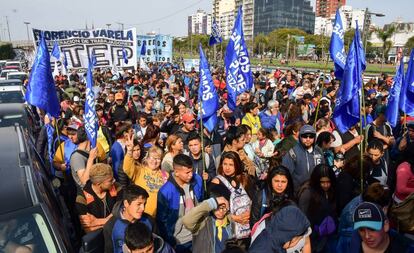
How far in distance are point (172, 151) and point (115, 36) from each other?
499 inches

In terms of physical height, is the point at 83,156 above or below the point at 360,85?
below

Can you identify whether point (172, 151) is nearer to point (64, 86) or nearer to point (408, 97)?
point (408, 97)

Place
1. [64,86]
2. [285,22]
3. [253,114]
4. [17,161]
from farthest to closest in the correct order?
[285,22], [64,86], [253,114], [17,161]

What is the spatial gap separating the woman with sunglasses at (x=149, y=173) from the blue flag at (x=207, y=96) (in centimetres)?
160

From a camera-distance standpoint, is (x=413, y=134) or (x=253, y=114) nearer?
Answer: (x=413, y=134)

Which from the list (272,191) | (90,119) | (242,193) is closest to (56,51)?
(90,119)

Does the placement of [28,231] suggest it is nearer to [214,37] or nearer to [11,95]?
[11,95]

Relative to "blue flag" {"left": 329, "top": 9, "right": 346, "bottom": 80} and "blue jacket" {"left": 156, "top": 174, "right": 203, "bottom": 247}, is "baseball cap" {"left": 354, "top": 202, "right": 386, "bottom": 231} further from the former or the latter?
"blue flag" {"left": 329, "top": 9, "right": 346, "bottom": 80}

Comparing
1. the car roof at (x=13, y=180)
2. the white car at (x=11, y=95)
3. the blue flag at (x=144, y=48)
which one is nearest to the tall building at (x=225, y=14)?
the blue flag at (x=144, y=48)

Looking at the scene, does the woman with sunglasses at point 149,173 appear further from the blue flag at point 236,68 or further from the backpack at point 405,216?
the blue flag at point 236,68

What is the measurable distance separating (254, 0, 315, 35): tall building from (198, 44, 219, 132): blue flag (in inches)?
6260

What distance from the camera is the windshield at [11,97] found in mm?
10783

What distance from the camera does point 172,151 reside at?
5230mm

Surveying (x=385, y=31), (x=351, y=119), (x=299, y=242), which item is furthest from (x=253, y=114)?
(x=385, y=31)
